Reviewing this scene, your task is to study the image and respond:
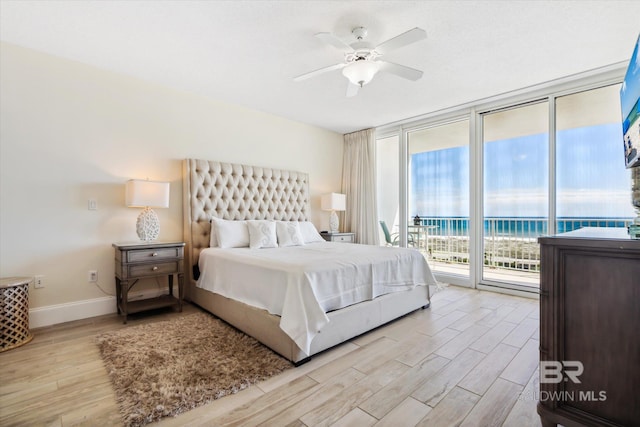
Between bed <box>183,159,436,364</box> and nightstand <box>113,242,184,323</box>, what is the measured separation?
0.93 feet

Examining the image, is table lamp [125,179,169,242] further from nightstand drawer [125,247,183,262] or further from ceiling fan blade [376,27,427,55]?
ceiling fan blade [376,27,427,55]

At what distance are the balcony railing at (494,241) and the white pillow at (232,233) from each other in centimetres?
308

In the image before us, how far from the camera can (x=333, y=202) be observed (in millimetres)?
4914

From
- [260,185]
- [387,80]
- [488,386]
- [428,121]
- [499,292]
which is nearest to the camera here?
[488,386]

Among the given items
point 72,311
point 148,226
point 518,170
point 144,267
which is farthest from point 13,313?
point 518,170

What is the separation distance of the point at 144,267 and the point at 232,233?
0.96 m

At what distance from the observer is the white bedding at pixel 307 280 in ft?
6.56

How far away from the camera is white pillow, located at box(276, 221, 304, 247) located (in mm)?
3734

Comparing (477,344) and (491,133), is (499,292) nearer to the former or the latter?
(477,344)

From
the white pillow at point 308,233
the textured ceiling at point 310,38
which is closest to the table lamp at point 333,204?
the white pillow at point 308,233

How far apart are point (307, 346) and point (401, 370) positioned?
65cm

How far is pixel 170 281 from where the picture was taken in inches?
133

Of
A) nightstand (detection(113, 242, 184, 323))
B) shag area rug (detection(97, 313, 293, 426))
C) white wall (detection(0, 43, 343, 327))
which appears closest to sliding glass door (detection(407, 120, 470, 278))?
white wall (detection(0, 43, 343, 327))

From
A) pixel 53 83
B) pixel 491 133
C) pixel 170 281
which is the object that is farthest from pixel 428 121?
pixel 53 83
